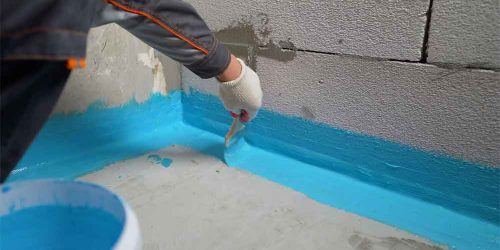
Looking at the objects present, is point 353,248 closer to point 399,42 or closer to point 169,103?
point 399,42

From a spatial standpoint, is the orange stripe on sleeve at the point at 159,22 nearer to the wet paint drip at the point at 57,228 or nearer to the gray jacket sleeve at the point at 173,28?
the gray jacket sleeve at the point at 173,28

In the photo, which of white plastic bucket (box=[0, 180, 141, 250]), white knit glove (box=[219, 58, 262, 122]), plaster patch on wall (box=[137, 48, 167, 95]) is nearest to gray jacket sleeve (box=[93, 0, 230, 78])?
white knit glove (box=[219, 58, 262, 122])

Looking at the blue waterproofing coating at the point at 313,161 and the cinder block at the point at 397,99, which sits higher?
the cinder block at the point at 397,99

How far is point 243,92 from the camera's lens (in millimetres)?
1111

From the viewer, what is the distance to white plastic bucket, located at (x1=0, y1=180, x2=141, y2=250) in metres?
0.52

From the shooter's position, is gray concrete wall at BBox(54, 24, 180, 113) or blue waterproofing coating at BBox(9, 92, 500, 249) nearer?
blue waterproofing coating at BBox(9, 92, 500, 249)

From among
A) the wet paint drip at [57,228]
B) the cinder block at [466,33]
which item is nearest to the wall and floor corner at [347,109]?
the cinder block at [466,33]

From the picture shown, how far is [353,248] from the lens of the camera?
895 mm

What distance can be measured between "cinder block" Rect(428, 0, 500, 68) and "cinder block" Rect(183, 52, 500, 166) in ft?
0.11

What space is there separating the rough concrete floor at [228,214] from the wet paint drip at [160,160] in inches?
0.5

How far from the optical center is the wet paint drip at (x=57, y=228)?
544 mm

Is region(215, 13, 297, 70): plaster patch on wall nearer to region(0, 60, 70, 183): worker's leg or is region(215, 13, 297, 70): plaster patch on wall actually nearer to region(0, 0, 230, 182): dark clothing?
region(0, 0, 230, 182): dark clothing

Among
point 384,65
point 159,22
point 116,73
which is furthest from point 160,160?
point 384,65

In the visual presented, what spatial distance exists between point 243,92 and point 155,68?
23.7 inches
